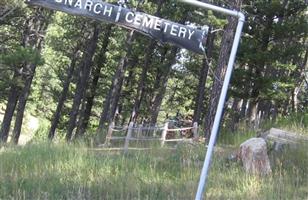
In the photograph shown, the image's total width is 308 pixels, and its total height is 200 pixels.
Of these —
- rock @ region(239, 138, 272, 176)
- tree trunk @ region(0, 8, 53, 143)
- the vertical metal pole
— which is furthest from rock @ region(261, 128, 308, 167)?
tree trunk @ region(0, 8, 53, 143)

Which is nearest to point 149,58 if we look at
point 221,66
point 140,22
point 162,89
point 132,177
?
point 162,89

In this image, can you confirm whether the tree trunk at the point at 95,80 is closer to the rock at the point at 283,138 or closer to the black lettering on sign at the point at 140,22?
the rock at the point at 283,138

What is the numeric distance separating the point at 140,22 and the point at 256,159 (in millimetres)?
3972

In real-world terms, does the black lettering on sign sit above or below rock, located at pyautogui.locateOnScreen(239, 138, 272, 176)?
above

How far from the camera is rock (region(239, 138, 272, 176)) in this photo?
8352 millimetres

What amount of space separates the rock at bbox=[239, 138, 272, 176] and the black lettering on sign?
353 cm

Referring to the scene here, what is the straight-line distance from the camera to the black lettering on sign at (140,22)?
552 cm

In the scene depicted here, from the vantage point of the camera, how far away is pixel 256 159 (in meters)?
8.44

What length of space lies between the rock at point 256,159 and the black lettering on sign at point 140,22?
3528 mm

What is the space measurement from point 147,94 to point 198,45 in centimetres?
3034

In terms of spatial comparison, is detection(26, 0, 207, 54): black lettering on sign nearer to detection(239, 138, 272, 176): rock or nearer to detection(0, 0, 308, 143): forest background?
detection(239, 138, 272, 176): rock

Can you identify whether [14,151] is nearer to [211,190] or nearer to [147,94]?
[211,190]

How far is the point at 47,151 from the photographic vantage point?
990 centimetres

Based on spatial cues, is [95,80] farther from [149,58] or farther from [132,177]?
[132,177]
